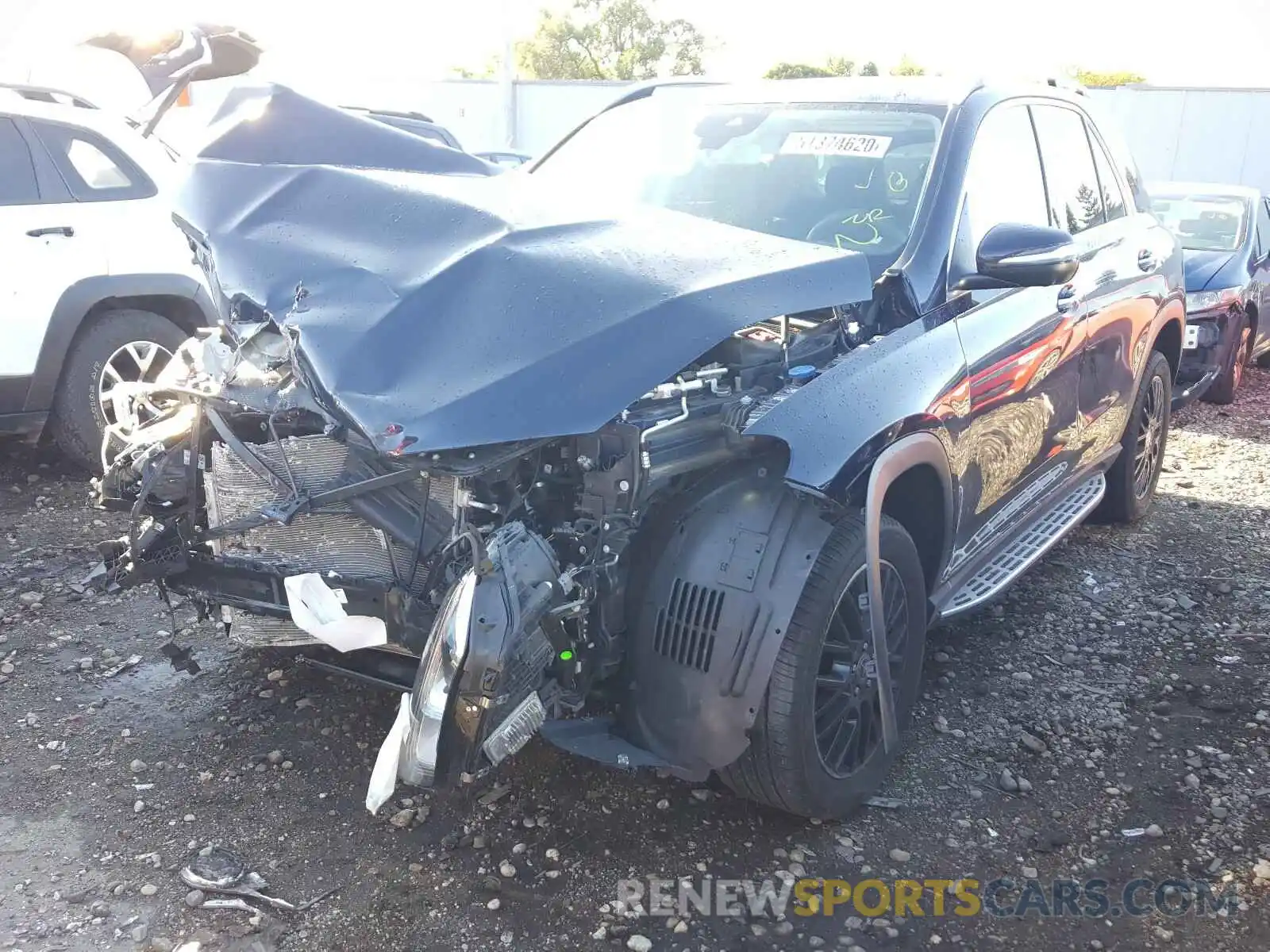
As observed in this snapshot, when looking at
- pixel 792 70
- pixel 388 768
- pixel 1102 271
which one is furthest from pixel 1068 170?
pixel 792 70

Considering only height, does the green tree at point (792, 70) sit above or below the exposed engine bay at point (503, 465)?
above

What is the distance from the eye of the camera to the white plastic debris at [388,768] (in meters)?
2.21

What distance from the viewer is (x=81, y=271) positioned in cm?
534

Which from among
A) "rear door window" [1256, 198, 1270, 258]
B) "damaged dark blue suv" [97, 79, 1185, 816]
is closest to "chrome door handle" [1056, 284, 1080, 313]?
"damaged dark blue suv" [97, 79, 1185, 816]

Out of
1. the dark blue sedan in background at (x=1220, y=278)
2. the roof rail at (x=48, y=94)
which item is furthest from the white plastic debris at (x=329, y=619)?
the dark blue sedan in background at (x=1220, y=278)

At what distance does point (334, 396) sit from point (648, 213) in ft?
4.32

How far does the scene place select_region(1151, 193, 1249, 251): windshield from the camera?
28.2ft

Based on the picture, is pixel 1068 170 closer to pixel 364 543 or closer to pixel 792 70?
pixel 364 543

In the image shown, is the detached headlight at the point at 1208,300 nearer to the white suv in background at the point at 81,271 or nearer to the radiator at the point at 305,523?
the white suv in background at the point at 81,271

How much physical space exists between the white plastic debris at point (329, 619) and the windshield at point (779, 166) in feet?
6.06

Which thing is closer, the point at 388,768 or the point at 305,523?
the point at 388,768

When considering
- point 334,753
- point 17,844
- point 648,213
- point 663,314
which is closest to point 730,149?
point 648,213

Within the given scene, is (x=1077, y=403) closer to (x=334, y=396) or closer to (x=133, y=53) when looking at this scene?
(x=334, y=396)

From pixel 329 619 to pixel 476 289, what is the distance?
2.83ft
